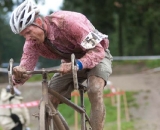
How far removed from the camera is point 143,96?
17.0 metres

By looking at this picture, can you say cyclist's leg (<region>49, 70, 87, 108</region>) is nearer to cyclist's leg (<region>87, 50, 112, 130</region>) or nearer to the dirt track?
cyclist's leg (<region>87, 50, 112, 130</region>)

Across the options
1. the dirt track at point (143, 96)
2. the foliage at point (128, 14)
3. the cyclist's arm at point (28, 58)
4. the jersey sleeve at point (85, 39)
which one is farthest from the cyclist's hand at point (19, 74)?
the foliage at point (128, 14)

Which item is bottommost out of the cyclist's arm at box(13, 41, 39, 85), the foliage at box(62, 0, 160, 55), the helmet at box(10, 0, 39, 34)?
the cyclist's arm at box(13, 41, 39, 85)

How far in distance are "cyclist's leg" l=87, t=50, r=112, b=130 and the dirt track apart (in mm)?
7728

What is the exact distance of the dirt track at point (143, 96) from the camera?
13478 mm

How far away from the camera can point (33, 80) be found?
23656mm

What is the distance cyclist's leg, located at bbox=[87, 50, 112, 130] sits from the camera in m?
4.36

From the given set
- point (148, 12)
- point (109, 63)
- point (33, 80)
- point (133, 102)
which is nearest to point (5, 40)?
point (33, 80)

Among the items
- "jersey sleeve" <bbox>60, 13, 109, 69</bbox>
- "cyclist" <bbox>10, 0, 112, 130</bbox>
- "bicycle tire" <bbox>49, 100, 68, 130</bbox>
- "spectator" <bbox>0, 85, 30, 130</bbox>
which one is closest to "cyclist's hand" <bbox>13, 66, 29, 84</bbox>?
"cyclist" <bbox>10, 0, 112, 130</bbox>

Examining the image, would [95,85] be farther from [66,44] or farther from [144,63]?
[144,63]

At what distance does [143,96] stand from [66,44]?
1303 cm

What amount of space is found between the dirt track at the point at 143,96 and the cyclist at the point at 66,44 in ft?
25.7

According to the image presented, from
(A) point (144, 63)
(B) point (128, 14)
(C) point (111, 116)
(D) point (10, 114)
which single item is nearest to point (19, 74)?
(D) point (10, 114)

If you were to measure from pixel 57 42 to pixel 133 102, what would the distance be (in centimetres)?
1239
